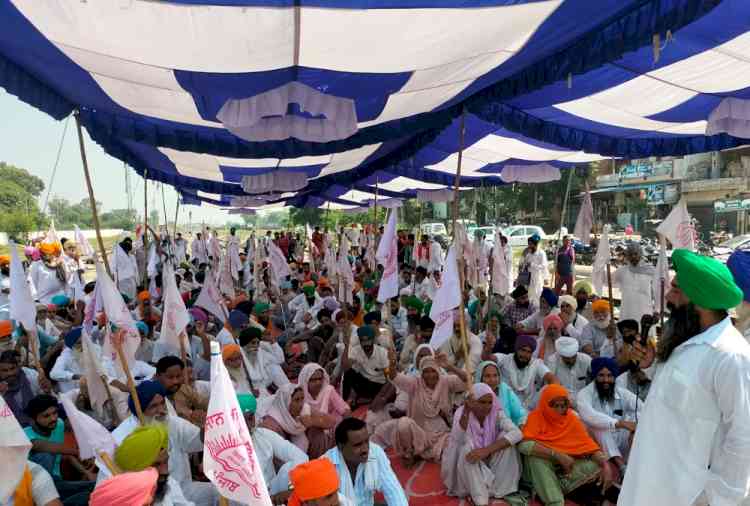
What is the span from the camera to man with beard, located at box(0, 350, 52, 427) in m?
3.74

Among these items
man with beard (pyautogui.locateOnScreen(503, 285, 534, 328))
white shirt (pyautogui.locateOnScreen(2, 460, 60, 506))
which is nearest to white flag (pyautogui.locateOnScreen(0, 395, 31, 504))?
white shirt (pyautogui.locateOnScreen(2, 460, 60, 506))

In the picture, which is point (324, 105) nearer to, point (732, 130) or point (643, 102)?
point (643, 102)

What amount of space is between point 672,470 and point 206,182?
8.61 m

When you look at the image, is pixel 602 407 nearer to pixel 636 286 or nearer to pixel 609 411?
pixel 609 411

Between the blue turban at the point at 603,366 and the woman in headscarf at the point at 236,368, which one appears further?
the woman in headscarf at the point at 236,368

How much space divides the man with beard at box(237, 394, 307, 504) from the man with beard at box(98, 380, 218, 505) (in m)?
0.32

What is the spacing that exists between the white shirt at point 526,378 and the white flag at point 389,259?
4.62ft

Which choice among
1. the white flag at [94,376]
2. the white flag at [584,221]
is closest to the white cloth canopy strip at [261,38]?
the white flag at [94,376]

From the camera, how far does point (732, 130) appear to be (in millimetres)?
4664

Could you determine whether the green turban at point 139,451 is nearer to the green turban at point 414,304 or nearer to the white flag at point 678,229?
the green turban at point 414,304

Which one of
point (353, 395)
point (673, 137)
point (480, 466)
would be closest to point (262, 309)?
point (353, 395)

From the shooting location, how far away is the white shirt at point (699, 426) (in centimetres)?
171

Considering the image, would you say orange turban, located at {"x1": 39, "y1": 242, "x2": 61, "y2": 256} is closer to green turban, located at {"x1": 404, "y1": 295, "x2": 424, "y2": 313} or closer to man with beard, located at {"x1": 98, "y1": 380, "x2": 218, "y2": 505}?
green turban, located at {"x1": 404, "y1": 295, "x2": 424, "y2": 313}

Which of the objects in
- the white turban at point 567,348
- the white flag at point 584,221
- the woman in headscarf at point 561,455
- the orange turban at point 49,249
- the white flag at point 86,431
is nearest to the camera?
the white flag at point 86,431
